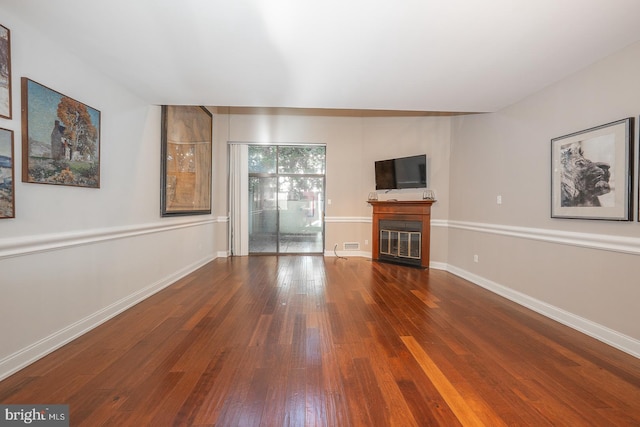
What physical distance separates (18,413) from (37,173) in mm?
1513

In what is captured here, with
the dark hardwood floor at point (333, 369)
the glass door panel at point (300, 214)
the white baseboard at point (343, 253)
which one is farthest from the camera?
the glass door panel at point (300, 214)

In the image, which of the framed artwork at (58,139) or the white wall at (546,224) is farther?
the white wall at (546,224)

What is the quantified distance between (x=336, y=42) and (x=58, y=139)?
228 cm

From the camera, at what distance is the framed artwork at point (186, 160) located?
387 centimetres

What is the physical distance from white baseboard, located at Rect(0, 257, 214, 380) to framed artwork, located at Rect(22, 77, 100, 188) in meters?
1.17

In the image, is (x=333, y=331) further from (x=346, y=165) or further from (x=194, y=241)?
(x=346, y=165)

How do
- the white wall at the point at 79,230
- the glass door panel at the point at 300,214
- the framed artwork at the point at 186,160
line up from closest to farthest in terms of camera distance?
the white wall at the point at 79,230
the framed artwork at the point at 186,160
the glass door panel at the point at 300,214

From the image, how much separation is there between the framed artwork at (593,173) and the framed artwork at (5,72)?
14.6 feet

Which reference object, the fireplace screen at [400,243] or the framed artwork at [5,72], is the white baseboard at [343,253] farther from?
the framed artwork at [5,72]

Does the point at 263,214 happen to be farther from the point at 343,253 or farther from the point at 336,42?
the point at 336,42

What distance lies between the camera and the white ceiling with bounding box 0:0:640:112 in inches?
71.3

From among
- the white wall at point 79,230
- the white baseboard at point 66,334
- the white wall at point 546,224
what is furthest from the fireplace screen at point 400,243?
the white baseboard at point 66,334

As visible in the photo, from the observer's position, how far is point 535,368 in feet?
6.56

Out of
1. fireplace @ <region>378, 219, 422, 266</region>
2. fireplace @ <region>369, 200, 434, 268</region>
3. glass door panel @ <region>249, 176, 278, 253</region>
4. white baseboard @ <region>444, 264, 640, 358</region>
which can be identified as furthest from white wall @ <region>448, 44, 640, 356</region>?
glass door panel @ <region>249, 176, 278, 253</region>
